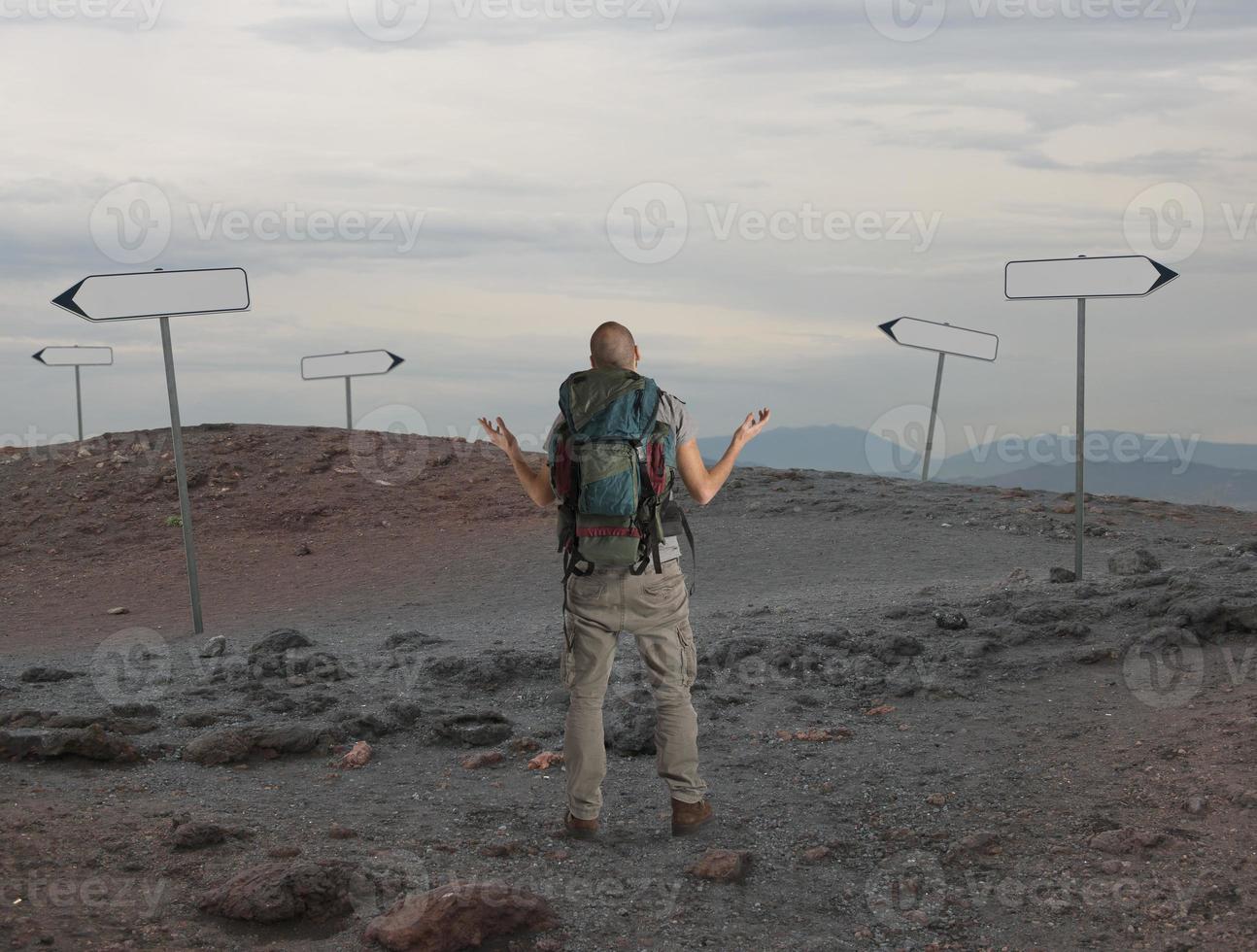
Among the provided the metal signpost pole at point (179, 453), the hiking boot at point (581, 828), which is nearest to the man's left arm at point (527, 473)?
the hiking boot at point (581, 828)

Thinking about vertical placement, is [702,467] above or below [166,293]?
below

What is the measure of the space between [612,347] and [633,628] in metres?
1.28

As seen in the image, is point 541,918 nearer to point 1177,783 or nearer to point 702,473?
point 702,473

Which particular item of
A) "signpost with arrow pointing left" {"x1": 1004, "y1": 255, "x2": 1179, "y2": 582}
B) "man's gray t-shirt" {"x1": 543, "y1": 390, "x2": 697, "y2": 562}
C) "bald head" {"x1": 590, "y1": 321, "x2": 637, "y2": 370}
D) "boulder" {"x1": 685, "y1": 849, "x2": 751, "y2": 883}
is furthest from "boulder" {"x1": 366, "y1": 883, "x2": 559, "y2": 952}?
"signpost with arrow pointing left" {"x1": 1004, "y1": 255, "x2": 1179, "y2": 582}

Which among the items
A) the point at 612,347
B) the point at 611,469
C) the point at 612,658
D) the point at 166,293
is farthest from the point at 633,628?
the point at 166,293

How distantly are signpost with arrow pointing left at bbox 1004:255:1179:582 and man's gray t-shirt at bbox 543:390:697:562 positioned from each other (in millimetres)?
6705

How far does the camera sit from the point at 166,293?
35.3 feet

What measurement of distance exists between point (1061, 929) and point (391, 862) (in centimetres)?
289

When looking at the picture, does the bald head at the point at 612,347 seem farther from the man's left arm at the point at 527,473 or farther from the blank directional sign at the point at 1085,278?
the blank directional sign at the point at 1085,278

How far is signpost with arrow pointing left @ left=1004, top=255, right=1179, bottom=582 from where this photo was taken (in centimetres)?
1078

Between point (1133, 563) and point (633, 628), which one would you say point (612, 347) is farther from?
point (1133, 563)

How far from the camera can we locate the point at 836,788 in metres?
6.61

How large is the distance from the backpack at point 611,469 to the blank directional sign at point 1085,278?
6.88 meters

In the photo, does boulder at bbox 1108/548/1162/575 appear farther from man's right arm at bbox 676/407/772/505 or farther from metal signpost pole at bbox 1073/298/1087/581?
man's right arm at bbox 676/407/772/505
